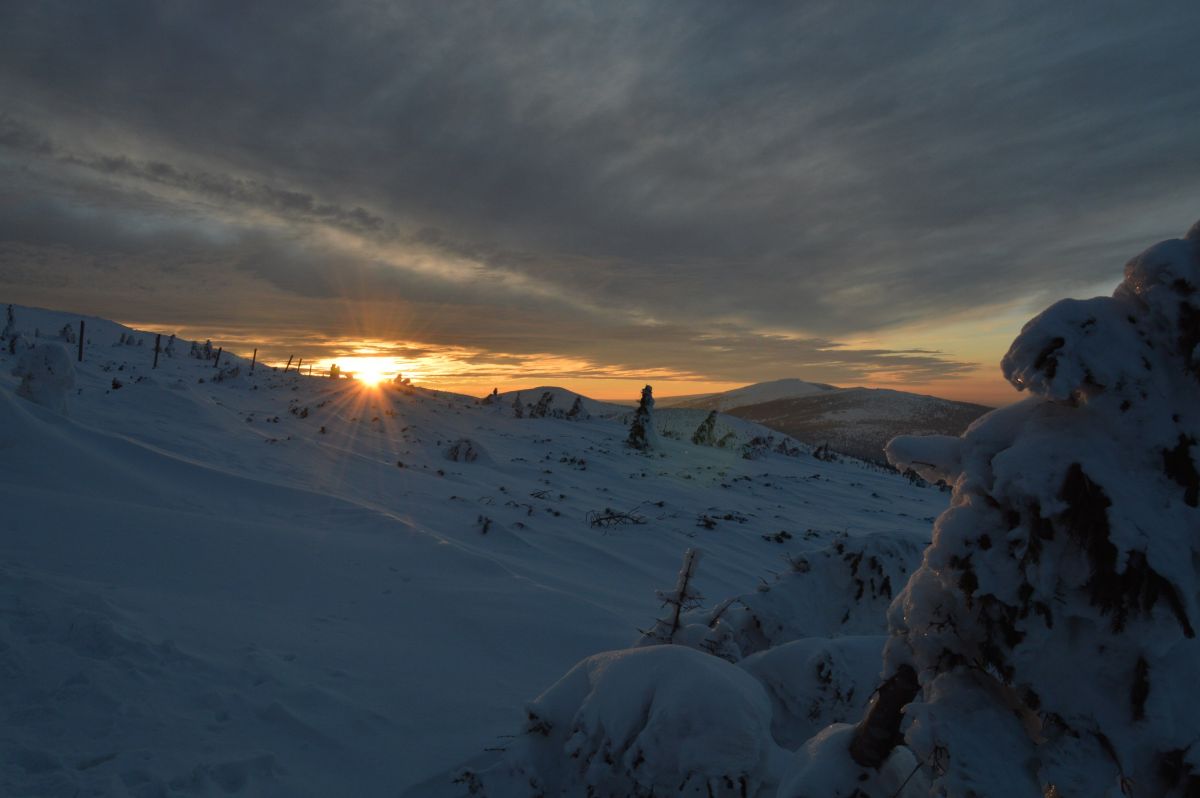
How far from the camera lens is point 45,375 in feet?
33.5

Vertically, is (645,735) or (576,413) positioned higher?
(576,413)

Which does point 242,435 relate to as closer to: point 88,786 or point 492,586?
point 492,586

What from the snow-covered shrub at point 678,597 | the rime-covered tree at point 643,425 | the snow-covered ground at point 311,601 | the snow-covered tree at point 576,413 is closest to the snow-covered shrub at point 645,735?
the snow-covered ground at point 311,601

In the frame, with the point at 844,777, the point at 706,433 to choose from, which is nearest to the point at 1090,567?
the point at 844,777

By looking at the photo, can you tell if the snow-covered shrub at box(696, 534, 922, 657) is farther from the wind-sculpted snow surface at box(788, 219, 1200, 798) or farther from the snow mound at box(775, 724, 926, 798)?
the wind-sculpted snow surface at box(788, 219, 1200, 798)

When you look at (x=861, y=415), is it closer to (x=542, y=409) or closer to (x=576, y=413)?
(x=576, y=413)

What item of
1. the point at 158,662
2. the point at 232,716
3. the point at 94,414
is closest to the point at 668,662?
the point at 232,716

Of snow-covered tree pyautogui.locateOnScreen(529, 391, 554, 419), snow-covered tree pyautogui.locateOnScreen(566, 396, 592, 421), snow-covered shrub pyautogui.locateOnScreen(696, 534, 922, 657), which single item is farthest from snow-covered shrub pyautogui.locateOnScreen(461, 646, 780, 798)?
snow-covered tree pyautogui.locateOnScreen(566, 396, 592, 421)

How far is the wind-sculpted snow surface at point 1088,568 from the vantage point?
175cm

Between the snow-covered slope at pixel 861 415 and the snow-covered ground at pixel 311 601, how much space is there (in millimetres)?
60451

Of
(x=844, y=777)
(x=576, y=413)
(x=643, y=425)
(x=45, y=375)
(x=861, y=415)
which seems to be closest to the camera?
(x=844, y=777)

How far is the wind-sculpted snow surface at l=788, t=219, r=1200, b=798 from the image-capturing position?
175 centimetres

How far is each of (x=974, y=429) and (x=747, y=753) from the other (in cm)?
175

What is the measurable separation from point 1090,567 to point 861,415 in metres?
107
